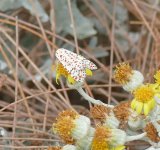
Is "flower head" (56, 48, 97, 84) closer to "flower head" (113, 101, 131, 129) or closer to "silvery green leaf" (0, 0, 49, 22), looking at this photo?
"flower head" (113, 101, 131, 129)

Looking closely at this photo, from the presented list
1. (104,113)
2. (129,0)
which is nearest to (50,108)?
(104,113)

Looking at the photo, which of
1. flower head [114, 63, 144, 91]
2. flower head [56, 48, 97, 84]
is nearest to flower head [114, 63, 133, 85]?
flower head [114, 63, 144, 91]

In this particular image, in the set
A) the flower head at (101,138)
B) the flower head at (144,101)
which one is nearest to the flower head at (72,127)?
the flower head at (101,138)

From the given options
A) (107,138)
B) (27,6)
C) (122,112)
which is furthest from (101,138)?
(27,6)

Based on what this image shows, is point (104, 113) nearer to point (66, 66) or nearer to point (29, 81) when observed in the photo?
point (66, 66)

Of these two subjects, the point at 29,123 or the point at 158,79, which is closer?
the point at 158,79

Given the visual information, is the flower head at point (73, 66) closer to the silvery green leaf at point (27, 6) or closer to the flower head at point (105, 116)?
the flower head at point (105, 116)

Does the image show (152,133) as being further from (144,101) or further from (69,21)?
(69,21)
